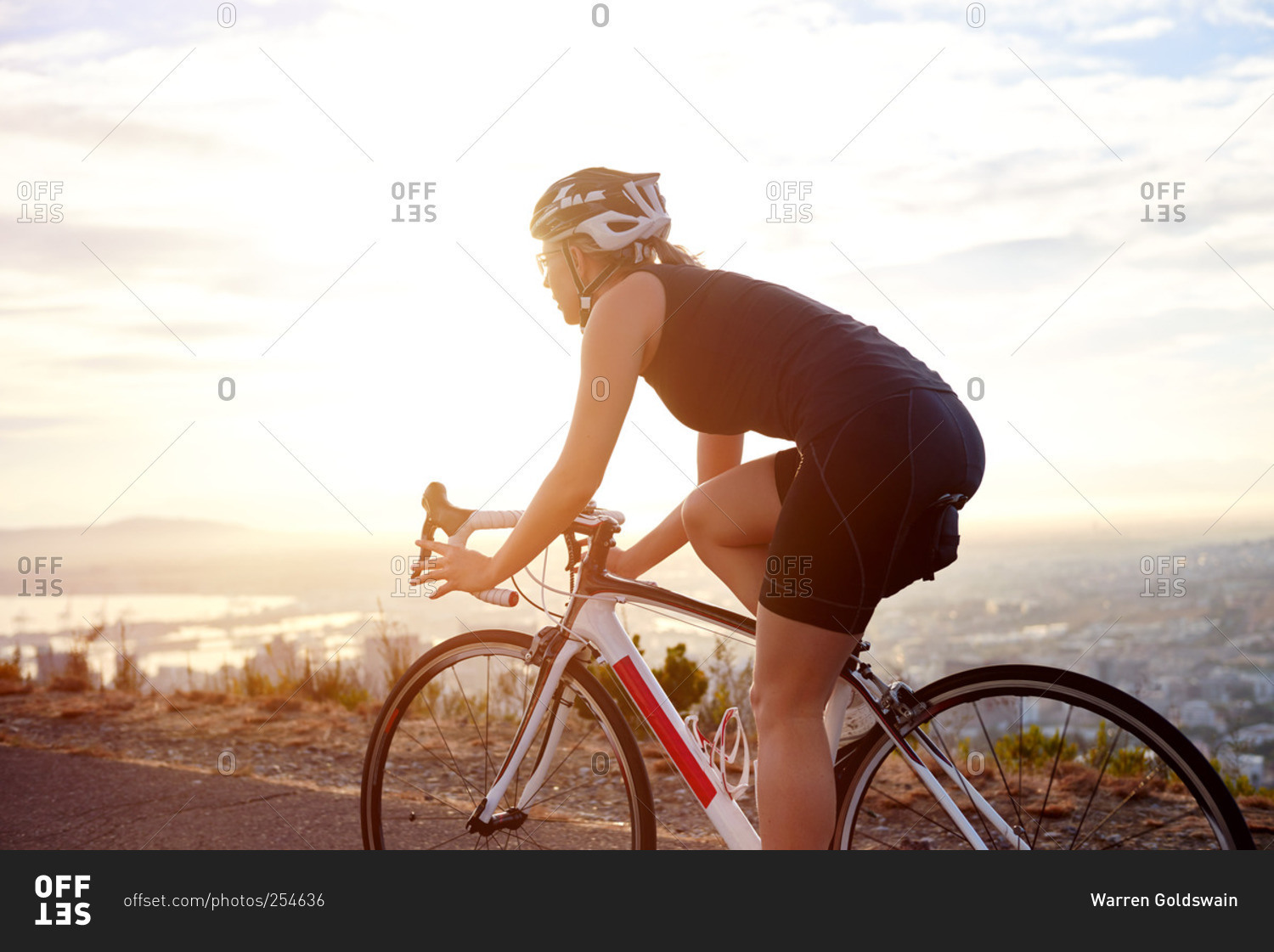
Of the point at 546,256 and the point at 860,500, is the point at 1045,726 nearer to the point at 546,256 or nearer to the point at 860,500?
the point at 860,500

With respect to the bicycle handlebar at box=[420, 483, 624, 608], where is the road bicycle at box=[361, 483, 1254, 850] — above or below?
below

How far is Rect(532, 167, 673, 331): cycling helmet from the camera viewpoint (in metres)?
2.52

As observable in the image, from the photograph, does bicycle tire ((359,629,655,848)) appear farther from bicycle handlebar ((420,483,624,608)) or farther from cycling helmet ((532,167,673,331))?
cycling helmet ((532,167,673,331))

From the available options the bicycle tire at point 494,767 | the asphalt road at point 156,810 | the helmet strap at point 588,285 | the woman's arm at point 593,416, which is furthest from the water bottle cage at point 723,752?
the asphalt road at point 156,810

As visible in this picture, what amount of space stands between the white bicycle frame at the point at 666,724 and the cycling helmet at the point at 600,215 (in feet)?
2.35

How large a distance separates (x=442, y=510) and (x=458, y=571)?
0.87 feet

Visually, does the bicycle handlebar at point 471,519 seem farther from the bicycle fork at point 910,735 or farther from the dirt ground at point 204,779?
the dirt ground at point 204,779

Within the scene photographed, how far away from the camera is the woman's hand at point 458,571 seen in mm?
2500
